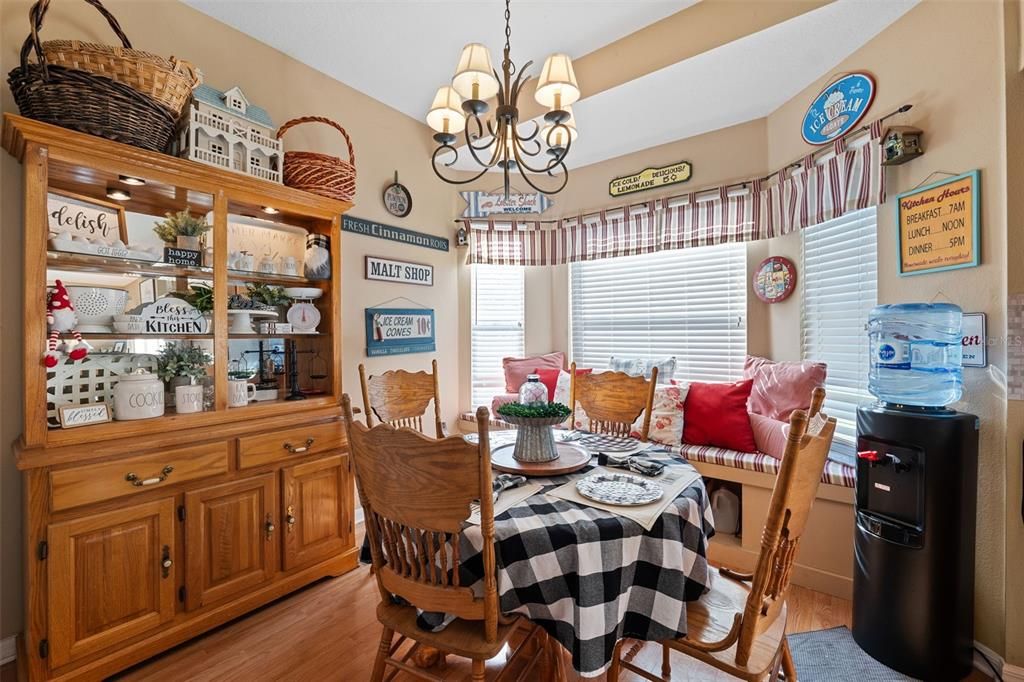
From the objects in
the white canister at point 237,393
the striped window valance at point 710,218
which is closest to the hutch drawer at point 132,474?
the white canister at point 237,393

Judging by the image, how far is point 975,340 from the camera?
69.3 inches

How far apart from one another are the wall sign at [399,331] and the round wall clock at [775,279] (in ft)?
8.07

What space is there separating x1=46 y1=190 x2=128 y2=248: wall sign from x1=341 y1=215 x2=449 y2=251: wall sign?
1134 mm

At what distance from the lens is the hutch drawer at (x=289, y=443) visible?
79.5 inches

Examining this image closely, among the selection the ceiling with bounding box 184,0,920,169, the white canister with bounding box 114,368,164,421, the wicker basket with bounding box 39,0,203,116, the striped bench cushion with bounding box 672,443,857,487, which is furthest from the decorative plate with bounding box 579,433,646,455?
the wicker basket with bounding box 39,0,203,116

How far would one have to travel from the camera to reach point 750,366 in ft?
9.63

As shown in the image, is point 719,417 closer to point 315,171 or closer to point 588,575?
point 588,575

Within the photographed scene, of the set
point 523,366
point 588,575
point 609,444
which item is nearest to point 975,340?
point 609,444

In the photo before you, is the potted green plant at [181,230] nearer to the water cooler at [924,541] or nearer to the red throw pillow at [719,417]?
the red throw pillow at [719,417]

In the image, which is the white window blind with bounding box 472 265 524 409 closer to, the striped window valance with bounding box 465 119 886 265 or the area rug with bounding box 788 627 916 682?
the striped window valance with bounding box 465 119 886 265

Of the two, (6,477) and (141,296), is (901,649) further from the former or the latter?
(6,477)

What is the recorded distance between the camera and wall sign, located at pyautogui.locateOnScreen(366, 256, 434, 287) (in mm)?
3008

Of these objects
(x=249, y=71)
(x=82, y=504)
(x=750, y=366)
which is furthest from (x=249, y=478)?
(x=750, y=366)

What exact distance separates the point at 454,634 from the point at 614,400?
4.66 ft
